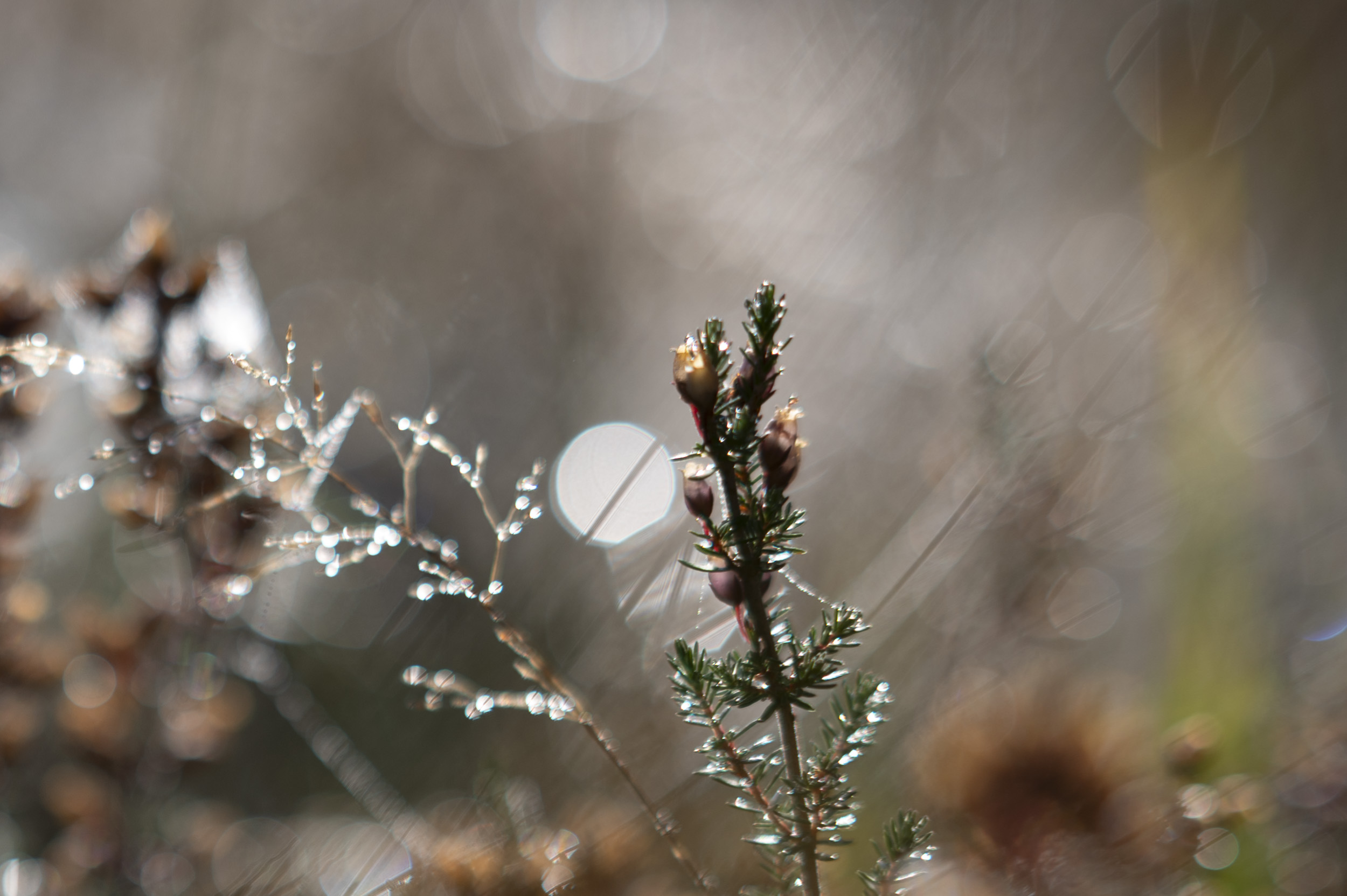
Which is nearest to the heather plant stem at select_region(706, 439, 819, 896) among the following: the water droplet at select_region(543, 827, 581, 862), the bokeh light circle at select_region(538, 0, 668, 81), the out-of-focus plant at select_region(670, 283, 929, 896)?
the out-of-focus plant at select_region(670, 283, 929, 896)

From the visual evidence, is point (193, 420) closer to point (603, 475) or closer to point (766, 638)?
point (766, 638)

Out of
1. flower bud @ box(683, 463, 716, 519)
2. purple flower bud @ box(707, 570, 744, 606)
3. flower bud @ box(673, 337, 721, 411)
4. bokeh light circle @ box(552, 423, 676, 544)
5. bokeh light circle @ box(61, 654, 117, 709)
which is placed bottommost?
purple flower bud @ box(707, 570, 744, 606)

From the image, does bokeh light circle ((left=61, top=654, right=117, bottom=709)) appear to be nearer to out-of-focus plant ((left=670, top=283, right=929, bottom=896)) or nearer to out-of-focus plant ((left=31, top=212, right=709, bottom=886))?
out-of-focus plant ((left=31, top=212, right=709, bottom=886))

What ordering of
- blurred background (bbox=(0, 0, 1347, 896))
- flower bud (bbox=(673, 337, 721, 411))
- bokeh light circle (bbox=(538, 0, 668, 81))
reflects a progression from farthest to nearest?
bokeh light circle (bbox=(538, 0, 668, 81))
blurred background (bbox=(0, 0, 1347, 896))
flower bud (bbox=(673, 337, 721, 411))

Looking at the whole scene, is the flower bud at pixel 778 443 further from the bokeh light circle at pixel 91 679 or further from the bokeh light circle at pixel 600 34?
the bokeh light circle at pixel 600 34

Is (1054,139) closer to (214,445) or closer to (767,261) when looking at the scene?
(767,261)

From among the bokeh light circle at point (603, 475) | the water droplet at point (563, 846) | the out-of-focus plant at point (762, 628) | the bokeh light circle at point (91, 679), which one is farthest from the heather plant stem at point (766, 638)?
the bokeh light circle at point (603, 475)
